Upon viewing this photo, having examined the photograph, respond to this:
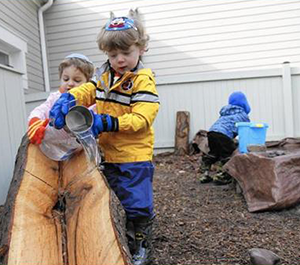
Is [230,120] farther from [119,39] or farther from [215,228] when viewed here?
[119,39]

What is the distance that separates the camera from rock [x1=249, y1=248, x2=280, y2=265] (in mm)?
2020

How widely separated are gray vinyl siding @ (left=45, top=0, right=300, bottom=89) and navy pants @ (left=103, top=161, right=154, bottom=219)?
18.2ft

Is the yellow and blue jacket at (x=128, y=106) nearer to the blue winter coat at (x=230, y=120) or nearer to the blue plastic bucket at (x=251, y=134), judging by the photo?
the blue plastic bucket at (x=251, y=134)

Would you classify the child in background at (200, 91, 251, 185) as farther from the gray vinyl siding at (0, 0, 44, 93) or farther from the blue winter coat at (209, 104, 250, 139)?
the gray vinyl siding at (0, 0, 44, 93)

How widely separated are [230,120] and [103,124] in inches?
122

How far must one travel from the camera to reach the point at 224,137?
14.8 ft

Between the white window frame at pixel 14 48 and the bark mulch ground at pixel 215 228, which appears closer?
the bark mulch ground at pixel 215 228

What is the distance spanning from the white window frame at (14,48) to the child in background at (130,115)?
15.8ft

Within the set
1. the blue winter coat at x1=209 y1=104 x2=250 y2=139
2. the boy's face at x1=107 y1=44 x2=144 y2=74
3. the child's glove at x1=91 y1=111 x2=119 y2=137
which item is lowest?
the blue winter coat at x1=209 y1=104 x2=250 y2=139

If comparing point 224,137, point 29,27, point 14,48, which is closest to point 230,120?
point 224,137

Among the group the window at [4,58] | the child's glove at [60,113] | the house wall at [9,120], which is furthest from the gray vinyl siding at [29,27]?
the child's glove at [60,113]

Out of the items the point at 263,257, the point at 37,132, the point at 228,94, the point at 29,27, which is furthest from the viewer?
the point at 29,27

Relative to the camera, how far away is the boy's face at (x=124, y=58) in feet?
6.72

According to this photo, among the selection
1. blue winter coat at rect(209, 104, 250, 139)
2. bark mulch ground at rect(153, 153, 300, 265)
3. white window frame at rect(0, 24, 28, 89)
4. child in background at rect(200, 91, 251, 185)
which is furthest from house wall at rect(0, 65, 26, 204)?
white window frame at rect(0, 24, 28, 89)
